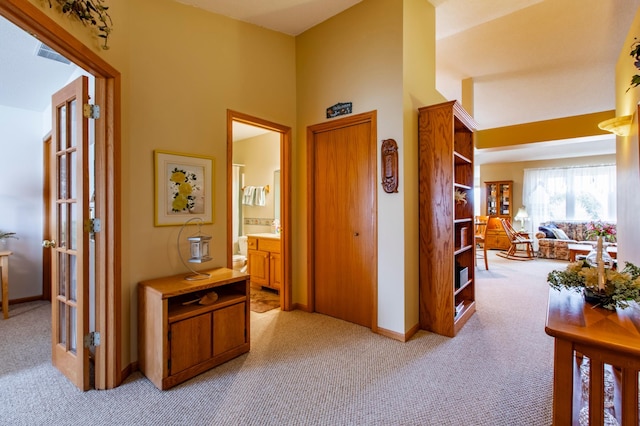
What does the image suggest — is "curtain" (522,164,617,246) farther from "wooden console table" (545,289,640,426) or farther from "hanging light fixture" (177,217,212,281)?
"hanging light fixture" (177,217,212,281)

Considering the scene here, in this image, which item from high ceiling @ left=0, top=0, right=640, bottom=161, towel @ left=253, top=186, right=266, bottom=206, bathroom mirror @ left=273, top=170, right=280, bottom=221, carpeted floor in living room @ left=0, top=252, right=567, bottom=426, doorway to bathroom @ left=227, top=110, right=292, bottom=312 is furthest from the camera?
towel @ left=253, top=186, right=266, bottom=206

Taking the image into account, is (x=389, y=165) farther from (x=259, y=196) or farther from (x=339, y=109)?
(x=259, y=196)

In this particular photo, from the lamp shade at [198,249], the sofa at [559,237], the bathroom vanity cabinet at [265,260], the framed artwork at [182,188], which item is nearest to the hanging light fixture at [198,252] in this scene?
the lamp shade at [198,249]

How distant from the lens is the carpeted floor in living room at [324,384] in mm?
1644

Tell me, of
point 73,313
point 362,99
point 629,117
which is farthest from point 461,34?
point 73,313

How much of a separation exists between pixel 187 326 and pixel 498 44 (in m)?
4.35

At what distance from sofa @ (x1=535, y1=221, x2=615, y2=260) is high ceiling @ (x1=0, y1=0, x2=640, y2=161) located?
3591 mm

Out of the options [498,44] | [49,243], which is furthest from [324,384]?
[498,44]

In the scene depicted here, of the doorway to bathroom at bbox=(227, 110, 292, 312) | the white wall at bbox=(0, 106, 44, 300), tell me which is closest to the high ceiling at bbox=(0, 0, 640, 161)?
the white wall at bbox=(0, 106, 44, 300)

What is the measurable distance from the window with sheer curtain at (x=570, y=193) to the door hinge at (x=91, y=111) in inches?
391

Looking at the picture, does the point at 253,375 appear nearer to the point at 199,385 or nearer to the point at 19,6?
the point at 199,385

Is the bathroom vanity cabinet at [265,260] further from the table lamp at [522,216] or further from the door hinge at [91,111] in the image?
the table lamp at [522,216]

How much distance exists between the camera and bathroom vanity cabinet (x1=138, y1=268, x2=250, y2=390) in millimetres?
Result: 1897

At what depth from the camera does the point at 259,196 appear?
516 centimetres
